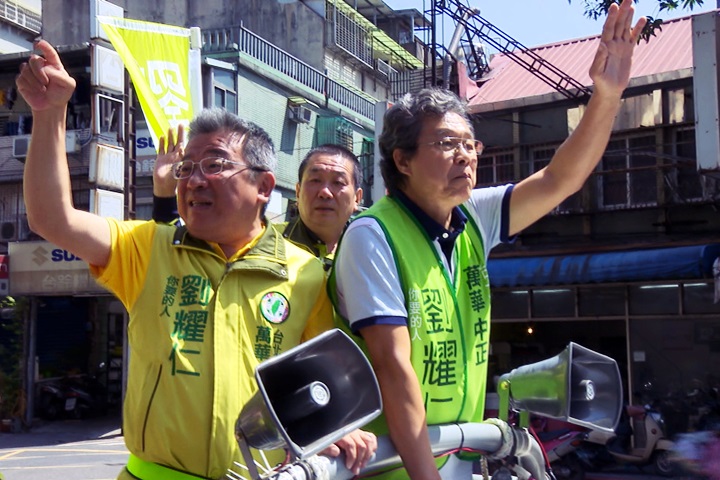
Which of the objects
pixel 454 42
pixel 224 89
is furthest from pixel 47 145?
pixel 224 89

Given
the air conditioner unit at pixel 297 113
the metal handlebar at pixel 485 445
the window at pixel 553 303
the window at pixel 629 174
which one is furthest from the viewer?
the air conditioner unit at pixel 297 113

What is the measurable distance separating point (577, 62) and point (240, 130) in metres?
14.8

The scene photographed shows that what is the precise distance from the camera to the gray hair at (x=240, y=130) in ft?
8.32

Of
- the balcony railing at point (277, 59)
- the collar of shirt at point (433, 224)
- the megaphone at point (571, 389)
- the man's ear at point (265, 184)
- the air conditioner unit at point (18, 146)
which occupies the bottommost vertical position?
the megaphone at point (571, 389)

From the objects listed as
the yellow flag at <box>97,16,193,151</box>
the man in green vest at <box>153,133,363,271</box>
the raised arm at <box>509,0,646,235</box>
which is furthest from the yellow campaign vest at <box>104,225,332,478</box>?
the yellow flag at <box>97,16,193,151</box>

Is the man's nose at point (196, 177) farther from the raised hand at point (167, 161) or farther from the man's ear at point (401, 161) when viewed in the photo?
the man's ear at point (401, 161)

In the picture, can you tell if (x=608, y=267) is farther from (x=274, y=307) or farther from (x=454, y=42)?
(x=274, y=307)

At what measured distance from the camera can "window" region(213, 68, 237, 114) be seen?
1844 cm

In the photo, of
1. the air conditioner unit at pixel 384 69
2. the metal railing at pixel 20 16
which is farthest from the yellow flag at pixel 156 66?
the metal railing at pixel 20 16

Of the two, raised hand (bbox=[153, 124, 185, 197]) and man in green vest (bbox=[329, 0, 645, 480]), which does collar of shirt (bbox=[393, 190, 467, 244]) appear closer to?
man in green vest (bbox=[329, 0, 645, 480])

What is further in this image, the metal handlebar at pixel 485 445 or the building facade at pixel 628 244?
the building facade at pixel 628 244

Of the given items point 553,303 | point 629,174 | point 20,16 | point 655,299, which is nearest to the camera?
point 655,299

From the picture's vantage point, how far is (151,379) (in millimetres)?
2309

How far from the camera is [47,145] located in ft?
7.20
